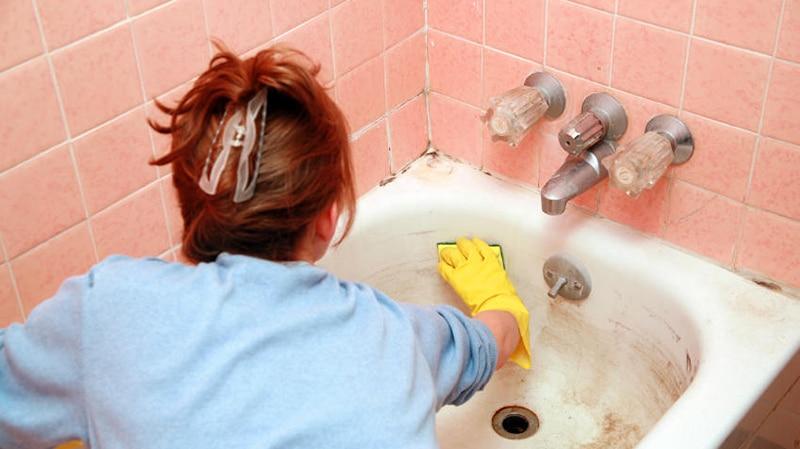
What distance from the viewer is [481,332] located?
1144 millimetres

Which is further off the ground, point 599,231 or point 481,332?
point 481,332

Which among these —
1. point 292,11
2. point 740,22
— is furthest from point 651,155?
point 292,11

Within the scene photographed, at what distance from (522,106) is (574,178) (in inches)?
4.9

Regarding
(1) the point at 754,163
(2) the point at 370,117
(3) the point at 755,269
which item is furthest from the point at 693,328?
(2) the point at 370,117

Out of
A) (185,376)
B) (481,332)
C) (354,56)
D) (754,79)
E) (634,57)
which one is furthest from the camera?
(354,56)

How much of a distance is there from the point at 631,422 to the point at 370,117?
607 mm

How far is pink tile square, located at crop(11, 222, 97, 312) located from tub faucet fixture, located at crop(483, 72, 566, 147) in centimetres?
57

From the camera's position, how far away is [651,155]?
1323mm

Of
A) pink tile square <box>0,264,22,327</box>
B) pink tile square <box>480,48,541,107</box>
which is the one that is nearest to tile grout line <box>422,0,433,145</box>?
pink tile square <box>480,48,541,107</box>

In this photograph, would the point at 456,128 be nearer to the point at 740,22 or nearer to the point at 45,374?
the point at 740,22

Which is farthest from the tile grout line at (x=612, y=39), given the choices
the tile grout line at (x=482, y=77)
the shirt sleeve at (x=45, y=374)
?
the shirt sleeve at (x=45, y=374)

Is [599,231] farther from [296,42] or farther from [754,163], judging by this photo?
[296,42]

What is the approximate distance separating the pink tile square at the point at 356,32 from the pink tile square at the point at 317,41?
0.05 ft

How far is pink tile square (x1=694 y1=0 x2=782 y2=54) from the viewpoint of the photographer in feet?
4.02
